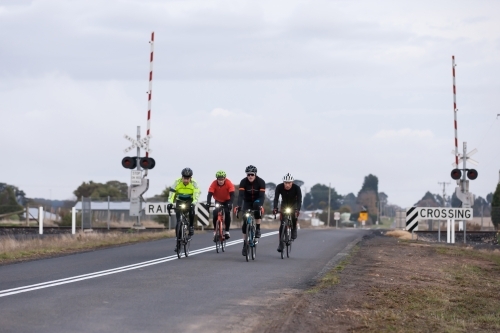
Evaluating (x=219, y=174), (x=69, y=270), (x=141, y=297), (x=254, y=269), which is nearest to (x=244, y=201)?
(x=219, y=174)

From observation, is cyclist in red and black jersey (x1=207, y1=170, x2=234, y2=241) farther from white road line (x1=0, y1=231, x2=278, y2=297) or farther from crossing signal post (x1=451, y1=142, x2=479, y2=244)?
crossing signal post (x1=451, y1=142, x2=479, y2=244)

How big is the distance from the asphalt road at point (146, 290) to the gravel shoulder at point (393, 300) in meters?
0.47

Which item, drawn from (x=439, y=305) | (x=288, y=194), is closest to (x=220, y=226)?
(x=288, y=194)

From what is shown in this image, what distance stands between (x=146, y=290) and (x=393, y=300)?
3.50 m

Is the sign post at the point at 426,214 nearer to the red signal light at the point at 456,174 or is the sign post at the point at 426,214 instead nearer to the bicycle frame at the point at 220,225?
the red signal light at the point at 456,174

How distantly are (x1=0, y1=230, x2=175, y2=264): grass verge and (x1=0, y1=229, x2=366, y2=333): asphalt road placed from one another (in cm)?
127

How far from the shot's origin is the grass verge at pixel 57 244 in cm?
2225

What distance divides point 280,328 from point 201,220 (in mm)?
23428

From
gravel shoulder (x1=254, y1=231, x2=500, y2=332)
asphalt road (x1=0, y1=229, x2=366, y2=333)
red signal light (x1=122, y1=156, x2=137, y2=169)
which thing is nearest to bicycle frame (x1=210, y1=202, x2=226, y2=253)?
asphalt road (x1=0, y1=229, x2=366, y2=333)

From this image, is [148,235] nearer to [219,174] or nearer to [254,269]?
[219,174]

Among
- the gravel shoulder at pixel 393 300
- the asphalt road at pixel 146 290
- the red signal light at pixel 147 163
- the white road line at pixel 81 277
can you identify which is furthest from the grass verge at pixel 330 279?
the red signal light at pixel 147 163

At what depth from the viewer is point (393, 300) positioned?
42.2 ft

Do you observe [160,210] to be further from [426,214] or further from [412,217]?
[426,214]

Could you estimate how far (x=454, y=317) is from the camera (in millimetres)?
11711
